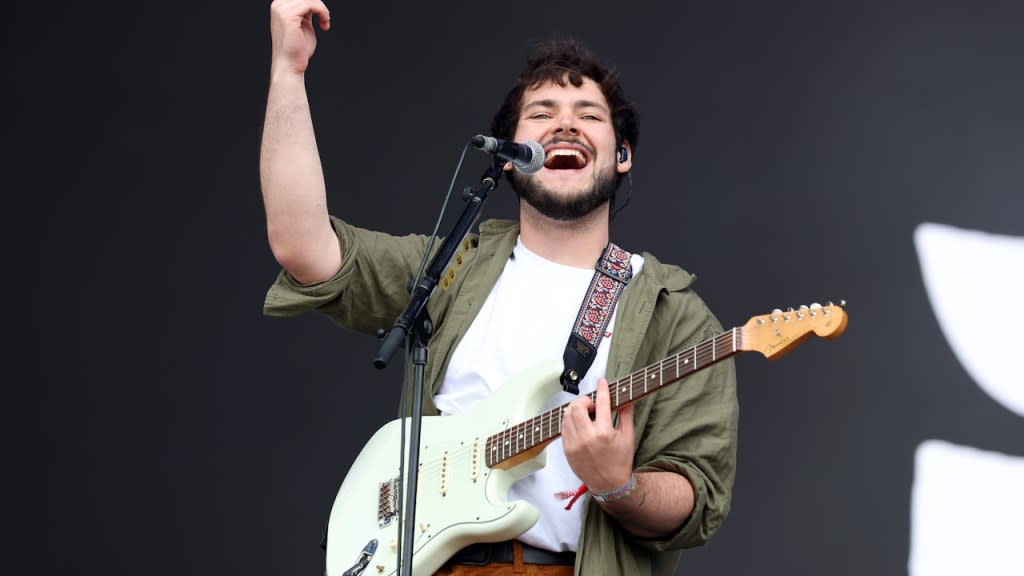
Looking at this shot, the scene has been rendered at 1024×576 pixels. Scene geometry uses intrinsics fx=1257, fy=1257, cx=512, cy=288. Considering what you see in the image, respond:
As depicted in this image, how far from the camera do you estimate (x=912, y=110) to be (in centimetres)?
400

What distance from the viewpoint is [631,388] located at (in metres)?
2.24

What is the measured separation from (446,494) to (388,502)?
0.47ft

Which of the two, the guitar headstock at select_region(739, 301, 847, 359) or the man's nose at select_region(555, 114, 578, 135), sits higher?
the man's nose at select_region(555, 114, 578, 135)

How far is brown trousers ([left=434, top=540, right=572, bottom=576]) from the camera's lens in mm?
2355

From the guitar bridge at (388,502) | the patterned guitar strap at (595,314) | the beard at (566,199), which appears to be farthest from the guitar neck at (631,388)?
the beard at (566,199)

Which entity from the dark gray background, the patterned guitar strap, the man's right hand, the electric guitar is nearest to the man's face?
the patterned guitar strap

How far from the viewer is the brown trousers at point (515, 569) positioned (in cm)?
236

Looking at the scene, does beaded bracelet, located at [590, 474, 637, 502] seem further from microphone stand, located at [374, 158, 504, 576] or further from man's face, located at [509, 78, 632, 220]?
man's face, located at [509, 78, 632, 220]

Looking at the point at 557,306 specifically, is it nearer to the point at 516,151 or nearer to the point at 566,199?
the point at 566,199

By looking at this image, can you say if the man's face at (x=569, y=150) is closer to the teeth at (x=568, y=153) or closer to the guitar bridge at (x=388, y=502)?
the teeth at (x=568, y=153)

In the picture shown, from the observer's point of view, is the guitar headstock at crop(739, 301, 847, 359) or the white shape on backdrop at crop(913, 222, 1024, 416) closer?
the guitar headstock at crop(739, 301, 847, 359)

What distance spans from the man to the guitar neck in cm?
5

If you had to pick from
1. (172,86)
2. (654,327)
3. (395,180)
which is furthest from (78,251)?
(654,327)

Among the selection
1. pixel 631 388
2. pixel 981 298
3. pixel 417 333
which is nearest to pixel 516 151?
pixel 417 333
